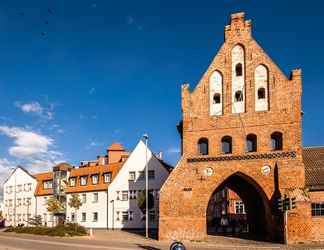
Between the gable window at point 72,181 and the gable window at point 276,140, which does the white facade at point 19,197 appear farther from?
the gable window at point 276,140

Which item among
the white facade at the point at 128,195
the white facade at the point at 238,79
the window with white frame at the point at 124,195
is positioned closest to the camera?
the white facade at the point at 238,79

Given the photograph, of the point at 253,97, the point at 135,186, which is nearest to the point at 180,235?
the point at 253,97

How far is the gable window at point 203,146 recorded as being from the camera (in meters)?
34.9

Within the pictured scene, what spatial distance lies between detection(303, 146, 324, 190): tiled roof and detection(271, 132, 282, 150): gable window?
10.7 feet

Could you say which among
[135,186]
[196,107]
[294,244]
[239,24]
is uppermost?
[239,24]

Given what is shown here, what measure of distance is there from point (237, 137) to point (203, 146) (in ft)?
12.4

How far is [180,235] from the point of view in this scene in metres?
32.8

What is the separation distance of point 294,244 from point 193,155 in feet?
34.0

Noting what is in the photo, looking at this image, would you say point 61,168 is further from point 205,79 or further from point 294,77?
point 294,77

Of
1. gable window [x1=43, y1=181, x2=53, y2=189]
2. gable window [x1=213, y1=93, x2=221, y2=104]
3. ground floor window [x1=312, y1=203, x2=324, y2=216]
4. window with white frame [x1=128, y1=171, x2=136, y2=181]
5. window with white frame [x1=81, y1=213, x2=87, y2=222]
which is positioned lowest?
window with white frame [x1=81, y1=213, x2=87, y2=222]

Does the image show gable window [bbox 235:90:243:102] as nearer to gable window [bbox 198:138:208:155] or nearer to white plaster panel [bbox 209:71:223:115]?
white plaster panel [bbox 209:71:223:115]

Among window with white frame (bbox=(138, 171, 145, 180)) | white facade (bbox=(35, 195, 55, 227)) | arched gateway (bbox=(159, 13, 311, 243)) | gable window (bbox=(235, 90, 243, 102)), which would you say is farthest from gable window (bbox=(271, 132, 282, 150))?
white facade (bbox=(35, 195, 55, 227))

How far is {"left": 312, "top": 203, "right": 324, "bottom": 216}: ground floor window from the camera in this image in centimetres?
3111

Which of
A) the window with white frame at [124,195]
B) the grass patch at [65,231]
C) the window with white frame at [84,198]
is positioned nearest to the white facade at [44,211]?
the window with white frame at [84,198]
